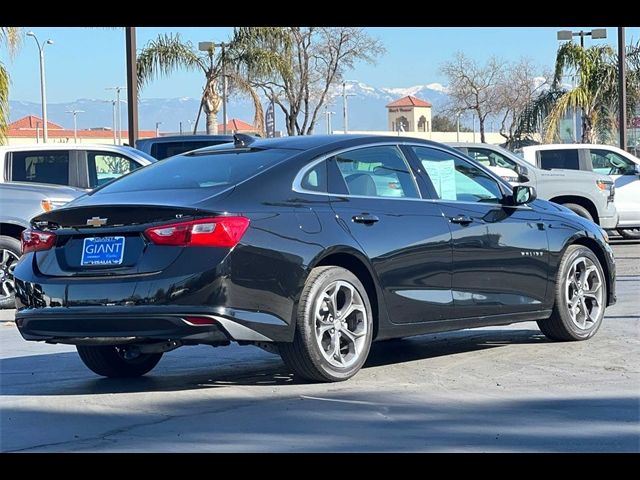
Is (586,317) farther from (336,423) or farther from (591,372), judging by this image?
(336,423)

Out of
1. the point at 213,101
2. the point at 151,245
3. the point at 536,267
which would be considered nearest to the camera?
the point at 151,245

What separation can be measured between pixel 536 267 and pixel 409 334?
1.40m

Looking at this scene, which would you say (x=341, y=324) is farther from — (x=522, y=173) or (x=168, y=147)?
(x=522, y=173)

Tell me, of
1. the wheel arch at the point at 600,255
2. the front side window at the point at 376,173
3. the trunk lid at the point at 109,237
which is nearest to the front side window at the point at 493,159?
the wheel arch at the point at 600,255

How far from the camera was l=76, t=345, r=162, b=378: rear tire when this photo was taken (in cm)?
789

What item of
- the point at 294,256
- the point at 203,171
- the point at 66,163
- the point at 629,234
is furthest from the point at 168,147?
the point at 294,256

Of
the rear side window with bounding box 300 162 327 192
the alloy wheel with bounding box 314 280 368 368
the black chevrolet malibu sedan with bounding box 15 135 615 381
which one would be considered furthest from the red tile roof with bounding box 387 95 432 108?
the alloy wheel with bounding box 314 280 368 368

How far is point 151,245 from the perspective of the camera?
6.78 meters

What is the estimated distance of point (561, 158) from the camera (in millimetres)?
20672

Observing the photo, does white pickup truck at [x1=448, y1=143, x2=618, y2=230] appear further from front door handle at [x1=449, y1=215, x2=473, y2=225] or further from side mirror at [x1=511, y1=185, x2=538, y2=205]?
front door handle at [x1=449, y1=215, x2=473, y2=225]

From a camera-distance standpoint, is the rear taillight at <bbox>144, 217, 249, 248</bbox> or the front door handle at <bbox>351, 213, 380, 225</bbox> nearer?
→ the rear taillight at <bbox>144, 217, 249, 248</bbox>

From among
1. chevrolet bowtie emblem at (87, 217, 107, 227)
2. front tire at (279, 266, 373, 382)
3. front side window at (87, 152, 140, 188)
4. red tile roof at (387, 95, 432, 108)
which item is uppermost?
red tile roof at (387, 95, 432, 108)

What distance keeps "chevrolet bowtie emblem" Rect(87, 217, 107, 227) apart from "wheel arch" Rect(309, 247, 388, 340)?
1.36 m
